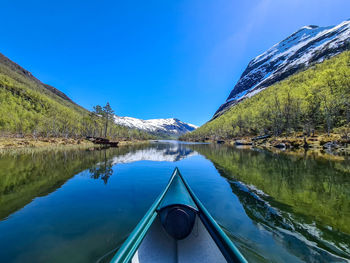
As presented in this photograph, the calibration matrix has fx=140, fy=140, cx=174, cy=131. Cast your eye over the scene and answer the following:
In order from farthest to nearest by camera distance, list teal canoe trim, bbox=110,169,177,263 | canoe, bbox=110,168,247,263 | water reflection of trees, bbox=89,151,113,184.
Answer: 1. water reflection of trees, bbox=89,151,113,184
2. canoe, bbox=110,168,247,263
3. teal canoe trim, bbox=110,169,177,263

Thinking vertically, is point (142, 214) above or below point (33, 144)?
below

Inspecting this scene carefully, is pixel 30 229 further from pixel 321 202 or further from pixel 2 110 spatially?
pixel 2 110

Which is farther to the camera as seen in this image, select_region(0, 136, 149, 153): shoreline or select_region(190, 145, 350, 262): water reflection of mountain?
select_region(0, 136, 149, 153): shoreline

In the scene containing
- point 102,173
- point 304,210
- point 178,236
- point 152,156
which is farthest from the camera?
point 152,156

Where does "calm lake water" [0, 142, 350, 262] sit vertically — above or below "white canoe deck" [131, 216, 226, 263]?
below

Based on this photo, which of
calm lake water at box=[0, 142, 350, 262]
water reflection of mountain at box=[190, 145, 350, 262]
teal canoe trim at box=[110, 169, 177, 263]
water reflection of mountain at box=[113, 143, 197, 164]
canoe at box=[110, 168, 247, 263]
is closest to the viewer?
teal canoe trim at box=[110, 169, 177, 263]

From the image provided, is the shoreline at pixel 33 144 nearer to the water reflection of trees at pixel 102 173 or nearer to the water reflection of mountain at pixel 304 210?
the water reflection of trees at pixel 102 173

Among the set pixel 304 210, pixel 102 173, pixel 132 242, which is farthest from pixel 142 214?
pixel 102 173

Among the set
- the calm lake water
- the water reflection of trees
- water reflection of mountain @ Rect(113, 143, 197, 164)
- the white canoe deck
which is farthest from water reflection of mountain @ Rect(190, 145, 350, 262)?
water reflection of mountain @ Rect(113, 143, 197, 164)

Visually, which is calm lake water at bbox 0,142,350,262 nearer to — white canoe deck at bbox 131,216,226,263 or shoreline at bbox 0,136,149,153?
white canoe deck at bbox 131,216,226,263

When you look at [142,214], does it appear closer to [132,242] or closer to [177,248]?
[177,248]

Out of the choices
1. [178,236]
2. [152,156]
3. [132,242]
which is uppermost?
[132,242]

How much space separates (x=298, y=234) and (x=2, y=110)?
128347mm

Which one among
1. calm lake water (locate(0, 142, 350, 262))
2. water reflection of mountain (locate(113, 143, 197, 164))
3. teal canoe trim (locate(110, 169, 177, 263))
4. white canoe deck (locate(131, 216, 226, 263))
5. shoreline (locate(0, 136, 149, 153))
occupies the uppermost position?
shoreline (locate(0, 136, 149, 153))
